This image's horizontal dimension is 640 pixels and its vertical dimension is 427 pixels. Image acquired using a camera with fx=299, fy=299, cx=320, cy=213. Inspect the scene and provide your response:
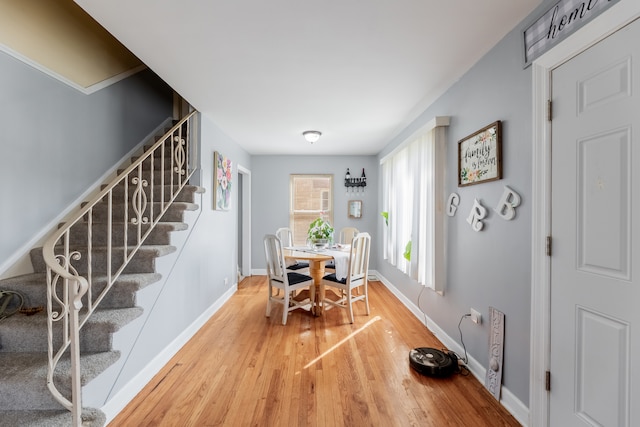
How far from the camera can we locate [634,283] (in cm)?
122

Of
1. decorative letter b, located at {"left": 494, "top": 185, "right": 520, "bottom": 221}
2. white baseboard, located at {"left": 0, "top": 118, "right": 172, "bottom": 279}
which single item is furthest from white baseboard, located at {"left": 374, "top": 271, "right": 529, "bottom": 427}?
white baseboard, located at {"left": 0, "top": 118, "right": 172, "bottom": 279}

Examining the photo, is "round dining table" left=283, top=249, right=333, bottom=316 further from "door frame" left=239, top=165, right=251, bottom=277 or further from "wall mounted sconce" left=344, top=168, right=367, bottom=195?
"wall mounted sconce" left=344, top=168, right=367, bottom=195

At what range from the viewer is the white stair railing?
1.49 meters

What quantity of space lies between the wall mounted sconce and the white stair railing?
317cm

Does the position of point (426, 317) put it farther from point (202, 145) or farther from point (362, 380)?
point (202, 145)

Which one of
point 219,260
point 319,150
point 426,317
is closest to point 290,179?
point 319,150

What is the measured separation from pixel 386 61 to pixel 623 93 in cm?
145

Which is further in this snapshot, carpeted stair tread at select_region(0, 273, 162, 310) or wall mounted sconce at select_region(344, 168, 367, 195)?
wall mounted sconce at select_region(344, 168, 367, 195)

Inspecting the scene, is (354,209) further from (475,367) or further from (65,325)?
(65,325)

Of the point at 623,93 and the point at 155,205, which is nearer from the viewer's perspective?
the point at 623,93

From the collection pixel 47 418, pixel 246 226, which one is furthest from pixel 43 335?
pixel 246 226

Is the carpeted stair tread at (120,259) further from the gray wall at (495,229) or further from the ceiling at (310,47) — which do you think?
the gray wall at (495,229)

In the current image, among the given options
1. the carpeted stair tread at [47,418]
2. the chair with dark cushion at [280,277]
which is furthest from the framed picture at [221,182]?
the carpeted stair tread at [47,418]

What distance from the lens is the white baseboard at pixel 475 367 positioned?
1.81 meters
